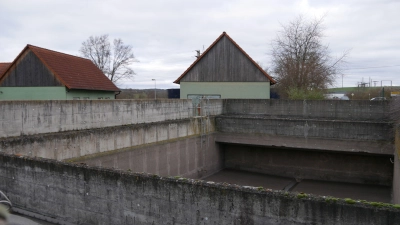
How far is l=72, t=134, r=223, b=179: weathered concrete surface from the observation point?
1305cm

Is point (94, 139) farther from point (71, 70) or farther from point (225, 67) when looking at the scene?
point (225, 67)

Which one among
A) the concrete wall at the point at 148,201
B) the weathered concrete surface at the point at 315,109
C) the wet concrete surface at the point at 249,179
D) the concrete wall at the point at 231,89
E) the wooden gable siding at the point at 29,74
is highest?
the wooden gable siding at the point at 29,74

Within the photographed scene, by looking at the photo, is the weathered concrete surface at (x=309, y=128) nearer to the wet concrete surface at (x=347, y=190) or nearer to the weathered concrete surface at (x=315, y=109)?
the weathered concrete surface at (x=315, y=109)

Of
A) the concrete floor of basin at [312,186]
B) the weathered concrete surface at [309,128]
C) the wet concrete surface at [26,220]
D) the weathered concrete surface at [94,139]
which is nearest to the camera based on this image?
the wet concrete surface at [26,220]

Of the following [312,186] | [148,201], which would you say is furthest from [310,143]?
[148,201]

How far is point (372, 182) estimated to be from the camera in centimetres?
1759

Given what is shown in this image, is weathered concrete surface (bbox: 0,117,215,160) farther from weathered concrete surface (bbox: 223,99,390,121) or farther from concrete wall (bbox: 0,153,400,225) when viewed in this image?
weathered concrete surface (bbox: 223,99,390,121)

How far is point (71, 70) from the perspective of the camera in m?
24.0

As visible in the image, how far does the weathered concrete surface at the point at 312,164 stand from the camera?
17.6 metres

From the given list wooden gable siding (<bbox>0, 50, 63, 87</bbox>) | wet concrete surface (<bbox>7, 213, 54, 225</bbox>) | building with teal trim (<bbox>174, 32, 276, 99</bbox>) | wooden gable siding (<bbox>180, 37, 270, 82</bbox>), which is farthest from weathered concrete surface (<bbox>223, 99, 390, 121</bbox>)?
wet concrete surface (<bbox>7, 213, 54, 225</bbox>)

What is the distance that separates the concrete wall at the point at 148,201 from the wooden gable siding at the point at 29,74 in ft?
51.3

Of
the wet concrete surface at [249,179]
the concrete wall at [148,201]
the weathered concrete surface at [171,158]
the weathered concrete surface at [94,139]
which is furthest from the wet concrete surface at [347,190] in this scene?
the concrete wall at [148,201]

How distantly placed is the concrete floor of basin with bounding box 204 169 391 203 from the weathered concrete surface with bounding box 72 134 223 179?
100cm

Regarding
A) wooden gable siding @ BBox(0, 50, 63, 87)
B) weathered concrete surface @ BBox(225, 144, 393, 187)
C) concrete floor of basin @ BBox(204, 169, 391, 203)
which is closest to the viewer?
concrete floor of basin @ BBox(204, 169, 391, 203)
